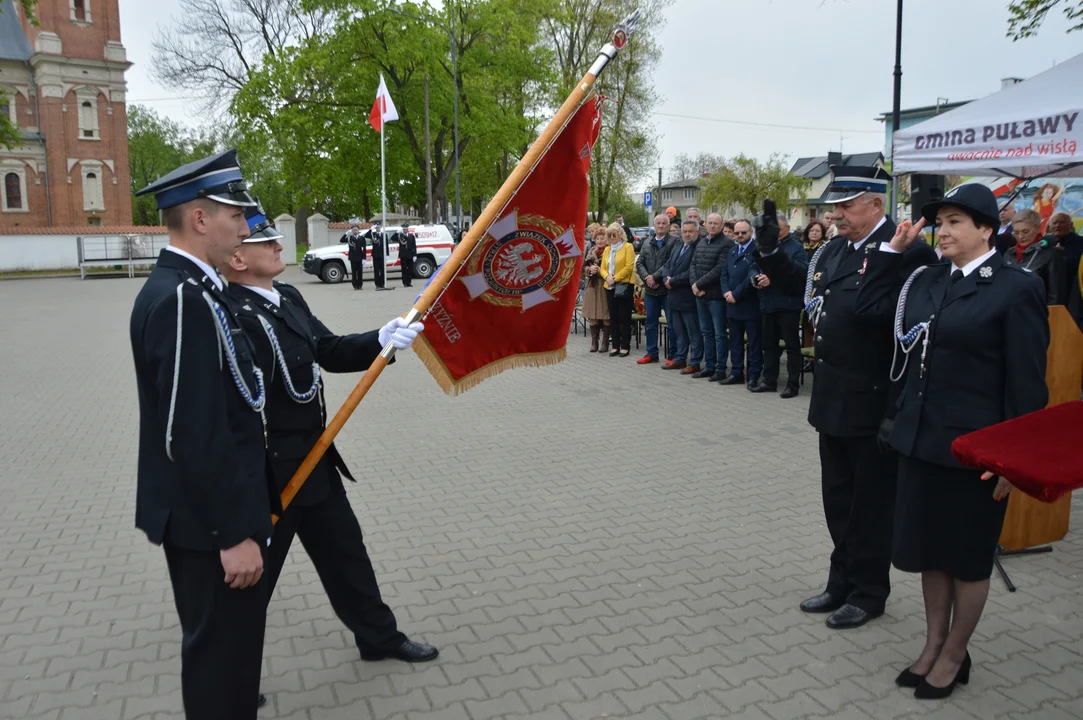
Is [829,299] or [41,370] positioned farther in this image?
[41,370]

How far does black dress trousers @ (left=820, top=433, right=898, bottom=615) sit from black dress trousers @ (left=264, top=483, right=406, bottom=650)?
2.23 meters

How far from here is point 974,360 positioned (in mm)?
3504

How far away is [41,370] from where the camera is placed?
12.9 metres

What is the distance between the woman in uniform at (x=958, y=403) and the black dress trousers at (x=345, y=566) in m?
2.26

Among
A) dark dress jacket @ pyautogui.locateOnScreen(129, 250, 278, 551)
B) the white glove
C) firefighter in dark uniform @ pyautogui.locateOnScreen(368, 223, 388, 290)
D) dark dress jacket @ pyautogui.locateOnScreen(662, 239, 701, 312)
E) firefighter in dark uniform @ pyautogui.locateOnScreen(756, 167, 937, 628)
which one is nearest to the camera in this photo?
dark dress jacket @ pyautogui.locateOnScreen(129, 250, 278, 551)

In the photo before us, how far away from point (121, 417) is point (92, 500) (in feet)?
10.8

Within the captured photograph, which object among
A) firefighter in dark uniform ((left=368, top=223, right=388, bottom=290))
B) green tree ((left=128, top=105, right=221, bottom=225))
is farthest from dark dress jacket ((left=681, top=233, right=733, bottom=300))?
green tree ((left=128, top=105, right=221, bottom=225))

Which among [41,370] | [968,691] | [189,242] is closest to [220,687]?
[189,242]

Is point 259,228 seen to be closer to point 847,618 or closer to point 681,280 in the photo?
point 847,618

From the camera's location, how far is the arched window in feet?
181

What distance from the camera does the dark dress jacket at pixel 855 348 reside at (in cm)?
412

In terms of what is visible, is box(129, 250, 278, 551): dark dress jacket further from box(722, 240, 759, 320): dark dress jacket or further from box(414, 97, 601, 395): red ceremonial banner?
box(722, 240, 759, 320): dark dress jacket

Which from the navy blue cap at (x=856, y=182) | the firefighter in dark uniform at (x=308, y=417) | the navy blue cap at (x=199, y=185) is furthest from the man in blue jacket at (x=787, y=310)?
the navy blue cap at (x=199, y=185)

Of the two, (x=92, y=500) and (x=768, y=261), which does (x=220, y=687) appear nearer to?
(x=92, y=500)
